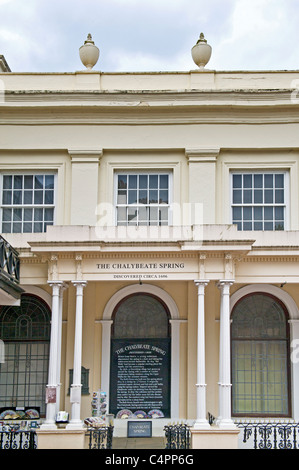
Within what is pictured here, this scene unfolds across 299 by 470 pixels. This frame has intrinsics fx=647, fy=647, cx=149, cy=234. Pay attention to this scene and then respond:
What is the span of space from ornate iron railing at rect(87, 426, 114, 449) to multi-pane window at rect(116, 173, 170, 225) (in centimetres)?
568

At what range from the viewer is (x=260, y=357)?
57.7 ft

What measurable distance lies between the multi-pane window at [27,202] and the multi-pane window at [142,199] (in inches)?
77.7

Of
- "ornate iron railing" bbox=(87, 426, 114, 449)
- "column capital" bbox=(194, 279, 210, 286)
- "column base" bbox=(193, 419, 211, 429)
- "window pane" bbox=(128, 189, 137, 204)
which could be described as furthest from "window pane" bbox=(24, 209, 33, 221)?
"column base" bbox=(193, 419, 211, 429)

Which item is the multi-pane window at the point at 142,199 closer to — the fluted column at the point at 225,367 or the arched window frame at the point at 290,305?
the arched window frame at the point at 290,305

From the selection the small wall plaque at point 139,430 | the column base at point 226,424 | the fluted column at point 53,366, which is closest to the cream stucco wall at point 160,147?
the small wall plaque at point 139,430

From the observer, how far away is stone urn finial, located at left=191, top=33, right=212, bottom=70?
18.9 meters

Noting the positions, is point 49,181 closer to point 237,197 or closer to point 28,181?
point 28,181

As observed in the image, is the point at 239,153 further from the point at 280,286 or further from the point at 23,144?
the point at 23,144

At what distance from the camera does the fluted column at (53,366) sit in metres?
15.3

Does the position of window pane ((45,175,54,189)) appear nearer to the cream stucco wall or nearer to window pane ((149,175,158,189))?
the cream stucco wall

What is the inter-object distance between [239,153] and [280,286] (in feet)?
12.8

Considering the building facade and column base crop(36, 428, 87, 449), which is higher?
the building facade
